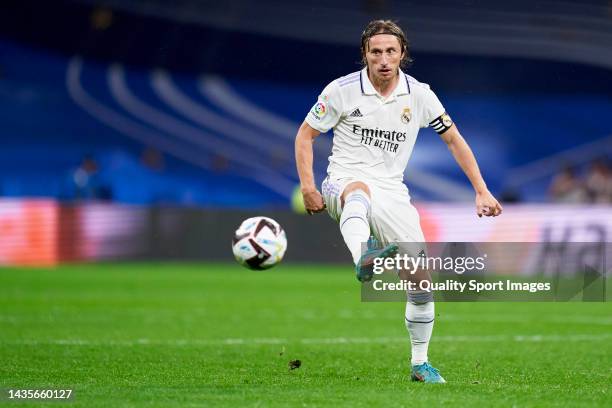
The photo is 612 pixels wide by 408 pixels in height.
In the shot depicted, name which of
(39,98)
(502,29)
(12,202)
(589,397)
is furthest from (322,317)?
(39,98)

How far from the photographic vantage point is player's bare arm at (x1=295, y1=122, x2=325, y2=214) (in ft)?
22.8

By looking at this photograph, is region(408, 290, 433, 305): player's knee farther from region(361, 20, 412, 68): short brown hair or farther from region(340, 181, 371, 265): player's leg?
region(361, 20, 412, 68): short brown hair

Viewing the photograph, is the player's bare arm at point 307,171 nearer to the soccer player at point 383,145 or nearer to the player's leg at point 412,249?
the soccer player at point 383,145

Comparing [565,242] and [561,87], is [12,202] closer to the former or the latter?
[565,242]

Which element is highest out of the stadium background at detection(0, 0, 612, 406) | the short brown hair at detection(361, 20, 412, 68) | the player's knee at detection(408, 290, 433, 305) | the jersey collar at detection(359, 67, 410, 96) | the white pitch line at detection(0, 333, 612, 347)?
the stadium background at detection(0, 0, 612, 406)

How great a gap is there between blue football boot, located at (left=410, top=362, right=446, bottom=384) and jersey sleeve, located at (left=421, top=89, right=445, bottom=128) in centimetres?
156

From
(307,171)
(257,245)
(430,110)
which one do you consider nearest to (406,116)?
(430,110)

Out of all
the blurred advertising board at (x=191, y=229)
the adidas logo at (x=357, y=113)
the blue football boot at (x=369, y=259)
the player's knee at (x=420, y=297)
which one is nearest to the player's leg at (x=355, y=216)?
the blue football boot at (x=369, y=259)

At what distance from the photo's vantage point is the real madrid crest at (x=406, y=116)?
285 inches

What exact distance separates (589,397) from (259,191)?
2129 centimetres

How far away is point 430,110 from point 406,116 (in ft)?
0.59

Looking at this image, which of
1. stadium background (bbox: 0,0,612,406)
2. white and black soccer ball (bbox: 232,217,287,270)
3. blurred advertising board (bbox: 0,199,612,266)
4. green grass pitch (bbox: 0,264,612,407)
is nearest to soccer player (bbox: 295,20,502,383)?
white and black soccer ball (bbox: 232,217,287,270)

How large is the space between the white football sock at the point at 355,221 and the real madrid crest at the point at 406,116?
0.56m

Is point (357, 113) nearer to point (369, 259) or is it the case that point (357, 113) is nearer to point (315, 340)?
point (369, 259)
